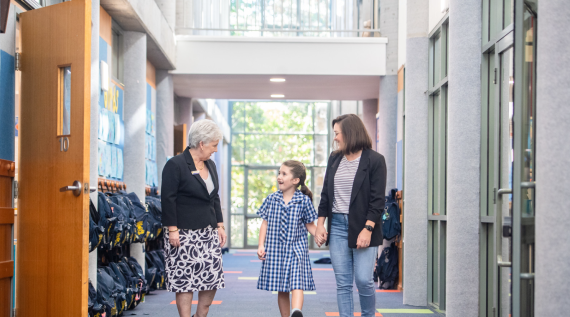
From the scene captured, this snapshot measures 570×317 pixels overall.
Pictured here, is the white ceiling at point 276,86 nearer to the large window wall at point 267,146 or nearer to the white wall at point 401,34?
the white wall at point 401,34

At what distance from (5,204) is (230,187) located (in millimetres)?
12525

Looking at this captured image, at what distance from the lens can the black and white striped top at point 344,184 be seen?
3848mm

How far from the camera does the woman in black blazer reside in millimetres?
3785

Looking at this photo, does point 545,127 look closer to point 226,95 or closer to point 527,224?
point 527,224

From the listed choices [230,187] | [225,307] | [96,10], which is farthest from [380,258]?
[230,187]

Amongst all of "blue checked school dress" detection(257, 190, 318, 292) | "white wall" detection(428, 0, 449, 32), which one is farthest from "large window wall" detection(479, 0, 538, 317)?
"white wall" detection(428, 0, 449, 32)

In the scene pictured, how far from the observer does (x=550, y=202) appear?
261 centimetres

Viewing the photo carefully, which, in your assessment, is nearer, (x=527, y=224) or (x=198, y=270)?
(x=527, y=224)

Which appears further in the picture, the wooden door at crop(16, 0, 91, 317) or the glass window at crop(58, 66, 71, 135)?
the glass window at crop(58, 66, 71, 135)

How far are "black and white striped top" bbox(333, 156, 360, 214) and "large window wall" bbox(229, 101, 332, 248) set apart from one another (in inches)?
491

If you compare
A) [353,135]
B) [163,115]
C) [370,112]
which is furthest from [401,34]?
[353,135]

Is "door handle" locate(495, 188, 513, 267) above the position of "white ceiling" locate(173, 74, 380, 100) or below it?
below

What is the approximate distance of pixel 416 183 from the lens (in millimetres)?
6320

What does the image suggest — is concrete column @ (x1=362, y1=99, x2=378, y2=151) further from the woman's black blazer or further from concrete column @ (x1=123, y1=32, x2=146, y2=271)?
the woman's black blazer
